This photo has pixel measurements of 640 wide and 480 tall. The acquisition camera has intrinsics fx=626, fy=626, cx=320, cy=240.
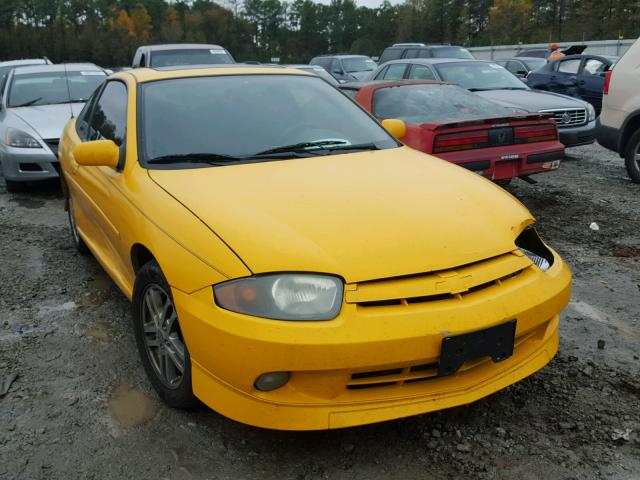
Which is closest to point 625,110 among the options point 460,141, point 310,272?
point 460,141

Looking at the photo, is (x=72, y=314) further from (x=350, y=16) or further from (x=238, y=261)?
(x=350, y=16)

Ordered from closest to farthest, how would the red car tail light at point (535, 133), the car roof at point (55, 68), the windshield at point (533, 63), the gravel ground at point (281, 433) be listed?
1. the gravel ground at point (281, 433)
2. the red car tail light at point (535, 133)
3. the car roof at point (55, 68)
4. the windshield at point (533, 63)

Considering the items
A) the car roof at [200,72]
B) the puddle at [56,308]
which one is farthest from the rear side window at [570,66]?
the puddle at [56,308]

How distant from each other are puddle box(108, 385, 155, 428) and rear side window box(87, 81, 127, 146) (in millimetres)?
1349

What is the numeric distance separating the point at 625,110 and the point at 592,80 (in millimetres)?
5759

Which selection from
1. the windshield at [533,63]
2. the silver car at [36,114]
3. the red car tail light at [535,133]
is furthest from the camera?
the windshield at [533,63]

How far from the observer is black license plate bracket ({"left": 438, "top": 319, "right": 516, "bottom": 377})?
88.7 inches

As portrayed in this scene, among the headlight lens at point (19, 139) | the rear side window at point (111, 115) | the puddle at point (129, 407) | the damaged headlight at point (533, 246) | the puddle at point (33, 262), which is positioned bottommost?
the puddle at point (33, 262)

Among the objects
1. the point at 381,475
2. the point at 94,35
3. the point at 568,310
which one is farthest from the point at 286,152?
the point at 94,35

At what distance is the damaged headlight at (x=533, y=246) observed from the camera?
2828 millimetres

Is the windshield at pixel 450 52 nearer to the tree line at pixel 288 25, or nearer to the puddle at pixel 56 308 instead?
the puddle at pixel 56 308

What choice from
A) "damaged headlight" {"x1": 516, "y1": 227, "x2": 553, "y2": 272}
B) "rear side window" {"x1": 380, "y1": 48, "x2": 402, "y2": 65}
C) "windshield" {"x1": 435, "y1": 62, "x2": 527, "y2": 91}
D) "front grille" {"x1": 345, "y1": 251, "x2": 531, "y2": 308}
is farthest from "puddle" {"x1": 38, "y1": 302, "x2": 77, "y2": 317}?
"rear side window" {"x1": 380, "y1": 48, "x2": 402, "y2": 65}

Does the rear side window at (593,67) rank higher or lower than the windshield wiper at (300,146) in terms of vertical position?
lower

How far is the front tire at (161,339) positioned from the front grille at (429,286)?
2.57 feet
